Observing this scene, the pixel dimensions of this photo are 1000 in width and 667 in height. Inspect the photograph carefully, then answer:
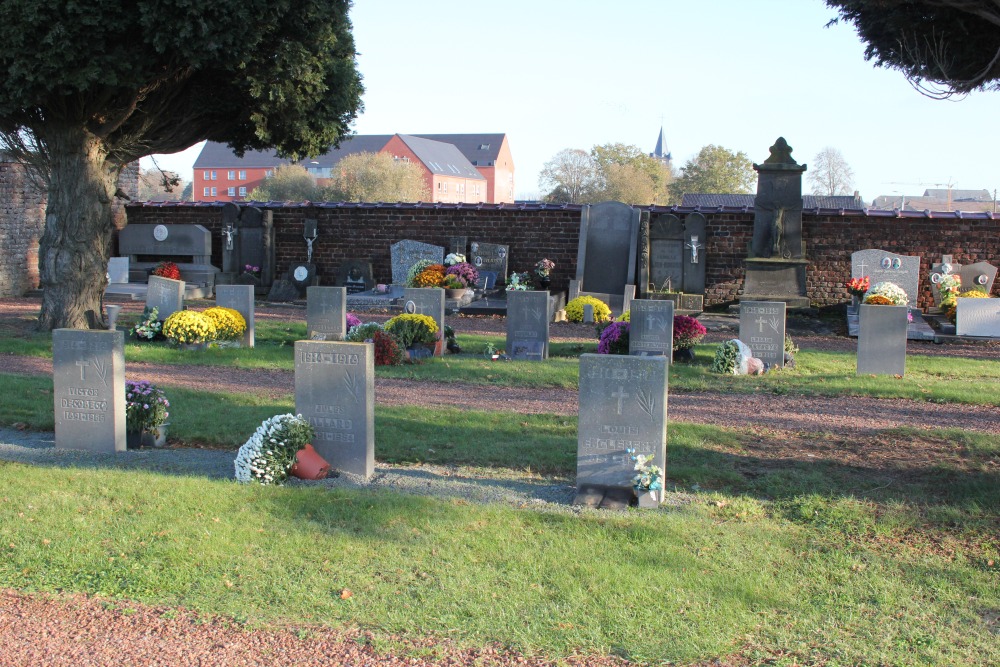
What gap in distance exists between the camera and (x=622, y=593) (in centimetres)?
476

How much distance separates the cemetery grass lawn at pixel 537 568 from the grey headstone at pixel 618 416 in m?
0.48

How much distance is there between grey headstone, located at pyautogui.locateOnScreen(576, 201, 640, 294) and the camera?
20781 mm

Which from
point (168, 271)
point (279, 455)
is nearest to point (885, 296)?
point (279, 455)

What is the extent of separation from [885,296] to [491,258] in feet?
29.8

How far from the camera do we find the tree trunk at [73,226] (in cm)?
1407

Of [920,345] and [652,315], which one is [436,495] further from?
[920,345]

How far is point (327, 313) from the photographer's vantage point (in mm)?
14359

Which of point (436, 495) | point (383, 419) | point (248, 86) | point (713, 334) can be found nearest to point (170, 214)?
point (248, 86)

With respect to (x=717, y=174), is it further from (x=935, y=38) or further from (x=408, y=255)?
(x=935, y=38)

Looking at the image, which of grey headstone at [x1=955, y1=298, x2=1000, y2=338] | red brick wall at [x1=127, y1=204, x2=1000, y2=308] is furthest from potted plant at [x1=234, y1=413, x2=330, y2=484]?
red brick wall at [x1=127, y1=204, x2=1000, y2=308]

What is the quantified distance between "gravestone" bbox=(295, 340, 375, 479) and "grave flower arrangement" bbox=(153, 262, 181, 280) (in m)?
16.4

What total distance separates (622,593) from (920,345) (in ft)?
42.8

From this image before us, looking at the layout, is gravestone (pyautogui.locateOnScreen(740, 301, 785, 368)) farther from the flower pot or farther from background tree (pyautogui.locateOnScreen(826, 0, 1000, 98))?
the flower pot

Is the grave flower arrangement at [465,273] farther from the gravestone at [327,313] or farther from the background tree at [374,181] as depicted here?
the background tree at [374,181]
